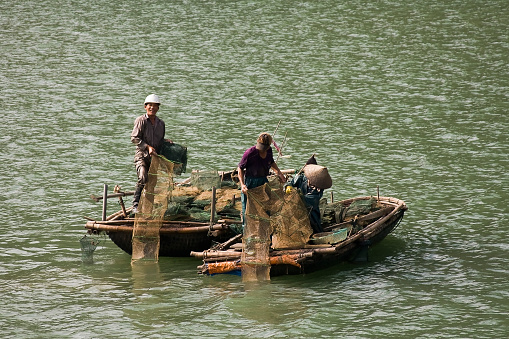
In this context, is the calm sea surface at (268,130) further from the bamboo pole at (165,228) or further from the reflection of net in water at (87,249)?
the bamboo pole at (165,228)

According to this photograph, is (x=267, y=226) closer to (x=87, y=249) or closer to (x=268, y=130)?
(x=87, y=249)

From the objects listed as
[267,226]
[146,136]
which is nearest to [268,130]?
[146,136]

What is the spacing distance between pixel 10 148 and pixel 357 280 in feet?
32.6

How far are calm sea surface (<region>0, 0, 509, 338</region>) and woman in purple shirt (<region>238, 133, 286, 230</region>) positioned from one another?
134 cm

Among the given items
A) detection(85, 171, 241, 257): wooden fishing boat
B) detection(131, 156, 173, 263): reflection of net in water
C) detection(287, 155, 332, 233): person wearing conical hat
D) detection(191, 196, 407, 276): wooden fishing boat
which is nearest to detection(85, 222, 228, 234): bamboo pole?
detection(85, 171, 241, 257): wooden fishing boat

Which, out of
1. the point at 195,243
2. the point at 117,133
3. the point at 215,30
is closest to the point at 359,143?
the point at 117,133

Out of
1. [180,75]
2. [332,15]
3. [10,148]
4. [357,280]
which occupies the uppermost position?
[332,15]

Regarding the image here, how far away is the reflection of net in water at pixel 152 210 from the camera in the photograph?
12.1 m

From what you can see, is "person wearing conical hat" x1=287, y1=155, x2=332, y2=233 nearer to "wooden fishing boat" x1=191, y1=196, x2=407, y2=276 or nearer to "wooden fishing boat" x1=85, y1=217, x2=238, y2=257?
"wooden fishing boat" x1=191, y1=196, x2=407, y2=276

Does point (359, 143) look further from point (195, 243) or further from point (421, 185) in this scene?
point (195, 243)

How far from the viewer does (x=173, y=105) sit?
22234mm

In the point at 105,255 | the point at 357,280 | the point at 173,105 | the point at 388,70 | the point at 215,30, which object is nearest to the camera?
the point at 357,280

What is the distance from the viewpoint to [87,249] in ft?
41.5

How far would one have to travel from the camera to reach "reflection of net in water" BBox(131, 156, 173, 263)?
39.8 ft
